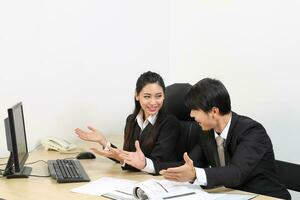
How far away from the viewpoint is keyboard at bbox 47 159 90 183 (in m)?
2.08

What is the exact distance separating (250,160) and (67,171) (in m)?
0.96

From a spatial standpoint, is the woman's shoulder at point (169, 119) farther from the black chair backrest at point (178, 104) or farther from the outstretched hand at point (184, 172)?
the outstretched hand at point (184, 172)

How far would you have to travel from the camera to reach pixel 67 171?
2.22 metres

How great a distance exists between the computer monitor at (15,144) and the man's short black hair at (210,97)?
0.90 m

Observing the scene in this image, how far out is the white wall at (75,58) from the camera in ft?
9.01

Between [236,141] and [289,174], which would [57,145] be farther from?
[289,174]

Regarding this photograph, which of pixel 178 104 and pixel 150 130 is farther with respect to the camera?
pixel 178 104

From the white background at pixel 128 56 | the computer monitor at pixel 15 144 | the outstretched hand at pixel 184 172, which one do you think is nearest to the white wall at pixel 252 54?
the white background at pixel 128 56

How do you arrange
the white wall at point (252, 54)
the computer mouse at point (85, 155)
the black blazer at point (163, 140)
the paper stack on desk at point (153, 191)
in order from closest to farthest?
A: the paper stack on desk at point (153, 191) → the black blazer at point (163, 140) → the computer mouse at point (85, 155) → the white wall at point (252, 54)

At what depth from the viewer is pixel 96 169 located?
2352 millimetres

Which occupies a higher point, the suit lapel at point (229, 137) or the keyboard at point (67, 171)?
the suit lapel at point (229, 137)

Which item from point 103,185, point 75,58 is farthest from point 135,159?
point 75,58

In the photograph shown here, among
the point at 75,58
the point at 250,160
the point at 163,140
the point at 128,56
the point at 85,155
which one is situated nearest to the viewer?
the point at 250,160

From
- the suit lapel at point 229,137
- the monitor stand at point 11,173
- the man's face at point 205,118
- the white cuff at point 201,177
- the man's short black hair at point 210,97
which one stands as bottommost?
the monitor stand at point 11,173
